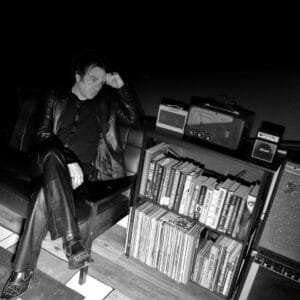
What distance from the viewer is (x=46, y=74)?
2732 millimetres

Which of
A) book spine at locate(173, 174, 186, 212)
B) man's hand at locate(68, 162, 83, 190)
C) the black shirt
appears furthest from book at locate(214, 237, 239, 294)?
the black shirt

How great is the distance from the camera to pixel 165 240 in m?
1.95

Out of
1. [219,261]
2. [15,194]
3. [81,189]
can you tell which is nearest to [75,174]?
[81,189]

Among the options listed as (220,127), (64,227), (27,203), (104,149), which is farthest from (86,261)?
(220,127)

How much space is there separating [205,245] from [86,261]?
0.77 metres

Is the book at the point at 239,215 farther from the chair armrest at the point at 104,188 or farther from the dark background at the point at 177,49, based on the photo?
the chair armrest at the point at 104,188

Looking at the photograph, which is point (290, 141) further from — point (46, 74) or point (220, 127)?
point (46, 74)

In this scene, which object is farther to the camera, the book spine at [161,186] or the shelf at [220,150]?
the book spine at [161,186]

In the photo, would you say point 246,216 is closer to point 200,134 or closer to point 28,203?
point 200,134

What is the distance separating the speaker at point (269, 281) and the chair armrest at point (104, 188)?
865 mm

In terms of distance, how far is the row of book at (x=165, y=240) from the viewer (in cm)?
189

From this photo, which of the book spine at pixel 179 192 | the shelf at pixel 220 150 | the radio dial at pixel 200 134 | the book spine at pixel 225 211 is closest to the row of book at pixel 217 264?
the book spine at pixel 225 211

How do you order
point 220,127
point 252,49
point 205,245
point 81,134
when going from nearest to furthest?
point 220,127, point 252,49, point 205,245, point 81,134

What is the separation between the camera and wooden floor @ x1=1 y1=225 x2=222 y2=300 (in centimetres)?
188
